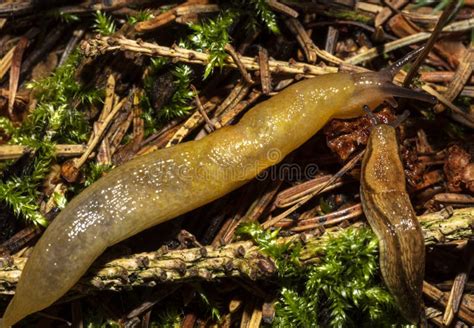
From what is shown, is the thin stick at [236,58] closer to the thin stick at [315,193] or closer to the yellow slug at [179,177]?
the yellow slug at [179,177]

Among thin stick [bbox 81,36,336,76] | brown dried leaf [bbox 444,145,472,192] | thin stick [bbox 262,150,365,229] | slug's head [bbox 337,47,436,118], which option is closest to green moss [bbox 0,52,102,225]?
thin stick [bbox 81,36,336,76]

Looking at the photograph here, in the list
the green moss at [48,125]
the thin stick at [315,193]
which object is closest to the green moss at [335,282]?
the thin stick at [315,193]

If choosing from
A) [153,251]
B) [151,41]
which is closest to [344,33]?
[151,41]

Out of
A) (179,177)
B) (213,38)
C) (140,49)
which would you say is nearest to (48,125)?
(140,49)

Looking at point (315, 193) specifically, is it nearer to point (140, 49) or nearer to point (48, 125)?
point (140, 49)

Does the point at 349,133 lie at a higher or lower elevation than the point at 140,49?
lower

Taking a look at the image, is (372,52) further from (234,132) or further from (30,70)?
(30,70)
